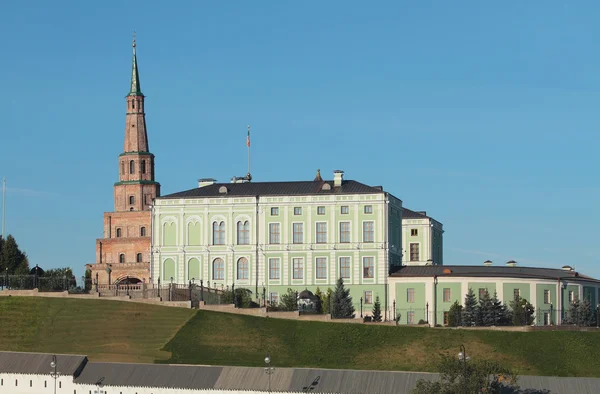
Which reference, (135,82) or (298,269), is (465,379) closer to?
(298,269)

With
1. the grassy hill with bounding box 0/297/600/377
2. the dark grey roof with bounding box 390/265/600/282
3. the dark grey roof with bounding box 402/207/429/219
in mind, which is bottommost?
the grassy hill with bounding box 0/297/600/377

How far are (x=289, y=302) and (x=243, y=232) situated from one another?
13301 millimetres

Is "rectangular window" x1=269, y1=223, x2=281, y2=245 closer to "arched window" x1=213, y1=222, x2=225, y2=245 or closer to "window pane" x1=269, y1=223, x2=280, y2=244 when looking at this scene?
"window pane" x1=269, y1=223, x2=280, y2=244

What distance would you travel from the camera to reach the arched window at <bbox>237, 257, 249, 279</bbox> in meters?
153

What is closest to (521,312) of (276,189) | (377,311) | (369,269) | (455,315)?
(455,315)

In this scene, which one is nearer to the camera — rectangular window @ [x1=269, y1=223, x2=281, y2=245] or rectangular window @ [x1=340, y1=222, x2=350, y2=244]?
rectangular window @ [x1=340, y1=222, x2=350, y2=244]

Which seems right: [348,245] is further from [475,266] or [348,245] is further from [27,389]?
[27,389]

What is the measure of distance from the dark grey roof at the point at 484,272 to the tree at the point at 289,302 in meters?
10.2

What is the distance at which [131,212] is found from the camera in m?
181

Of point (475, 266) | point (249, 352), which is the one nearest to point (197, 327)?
point (249, 352)

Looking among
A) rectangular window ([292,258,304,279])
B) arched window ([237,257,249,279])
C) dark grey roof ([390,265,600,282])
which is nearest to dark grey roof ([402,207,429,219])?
dark grey roof ([390,265,600,282])

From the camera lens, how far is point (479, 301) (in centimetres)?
13888

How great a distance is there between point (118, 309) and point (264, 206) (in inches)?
935

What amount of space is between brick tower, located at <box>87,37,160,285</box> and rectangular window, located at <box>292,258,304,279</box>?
86.7 feet
